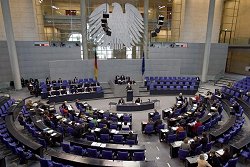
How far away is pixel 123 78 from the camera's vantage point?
22.1m

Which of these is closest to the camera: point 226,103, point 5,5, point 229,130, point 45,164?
point 45,164

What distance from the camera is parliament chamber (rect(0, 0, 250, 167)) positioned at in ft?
33.9

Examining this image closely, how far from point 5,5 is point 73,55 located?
8401 millimetres

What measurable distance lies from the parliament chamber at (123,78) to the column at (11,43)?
0.09m

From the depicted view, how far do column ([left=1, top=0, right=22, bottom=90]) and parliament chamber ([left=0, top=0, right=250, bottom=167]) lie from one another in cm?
9

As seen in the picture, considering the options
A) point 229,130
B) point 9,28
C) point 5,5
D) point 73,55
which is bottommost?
point 229,130

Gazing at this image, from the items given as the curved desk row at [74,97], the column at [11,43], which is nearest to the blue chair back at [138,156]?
the curved desk row at [74,97]

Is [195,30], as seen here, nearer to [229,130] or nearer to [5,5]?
[229,130]

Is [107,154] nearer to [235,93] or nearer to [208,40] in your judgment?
[235,93]

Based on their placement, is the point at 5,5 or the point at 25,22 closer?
the point at 5,5

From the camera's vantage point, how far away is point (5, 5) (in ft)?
63.5

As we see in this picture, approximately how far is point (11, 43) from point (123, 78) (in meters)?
12.2

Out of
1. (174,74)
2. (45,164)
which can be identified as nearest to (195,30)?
(174,74)

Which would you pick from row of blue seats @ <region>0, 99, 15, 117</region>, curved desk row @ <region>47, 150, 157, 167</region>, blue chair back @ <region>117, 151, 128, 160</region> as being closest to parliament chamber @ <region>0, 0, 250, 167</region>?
blue chair back @ <region>117, 151, 128, 160</region>
